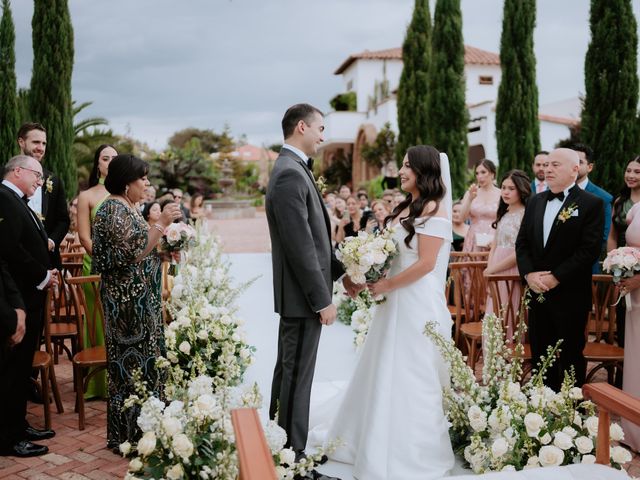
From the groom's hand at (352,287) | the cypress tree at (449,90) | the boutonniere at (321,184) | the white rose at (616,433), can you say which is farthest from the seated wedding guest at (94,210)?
the cypress tree at (449,90)

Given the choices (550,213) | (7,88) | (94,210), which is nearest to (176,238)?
(94,210)

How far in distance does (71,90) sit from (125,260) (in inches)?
475

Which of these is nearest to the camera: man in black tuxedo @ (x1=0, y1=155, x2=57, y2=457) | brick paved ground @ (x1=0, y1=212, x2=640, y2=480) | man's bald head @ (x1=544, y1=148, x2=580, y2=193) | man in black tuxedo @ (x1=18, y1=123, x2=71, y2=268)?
brick paved ground @ (x1=0, y1=212, x2=640, y2=480)

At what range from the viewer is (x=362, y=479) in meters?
3.74

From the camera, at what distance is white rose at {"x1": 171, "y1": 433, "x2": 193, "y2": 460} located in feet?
8.70

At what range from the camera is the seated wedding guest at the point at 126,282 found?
4.14m

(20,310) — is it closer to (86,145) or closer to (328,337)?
(328,337)

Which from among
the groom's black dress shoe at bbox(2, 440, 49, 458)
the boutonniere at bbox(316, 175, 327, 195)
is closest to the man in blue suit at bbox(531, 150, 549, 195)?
the boutonniere at bbox(316, 175, 327, 195)

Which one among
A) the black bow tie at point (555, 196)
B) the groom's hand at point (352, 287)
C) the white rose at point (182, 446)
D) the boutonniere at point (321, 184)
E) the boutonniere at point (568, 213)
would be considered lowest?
the white rose at point (182, 446)

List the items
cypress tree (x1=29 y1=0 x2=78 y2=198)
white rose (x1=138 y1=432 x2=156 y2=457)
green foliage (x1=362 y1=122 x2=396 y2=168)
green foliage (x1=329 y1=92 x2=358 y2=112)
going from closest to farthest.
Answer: white rose (x1=138 y1=432 x2=156 y2=457), cypress tree (x1=29 y1=0 x2=78 y2=198), green foliage (x1=362 y1=122 x2=396 y2=168), green foliage (x1=329 y1=92 x2=358 y2=112)

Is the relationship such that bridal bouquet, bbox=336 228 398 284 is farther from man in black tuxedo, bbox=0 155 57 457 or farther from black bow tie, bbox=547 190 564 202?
man in black tuxedo, bbox=0 155 57 457

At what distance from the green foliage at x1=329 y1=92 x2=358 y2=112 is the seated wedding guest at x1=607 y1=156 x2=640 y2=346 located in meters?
34.2

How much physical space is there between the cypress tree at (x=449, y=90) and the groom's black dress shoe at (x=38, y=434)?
13116mm

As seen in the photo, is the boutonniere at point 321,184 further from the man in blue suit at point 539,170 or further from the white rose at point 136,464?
the man in blue suit at point 539,170
